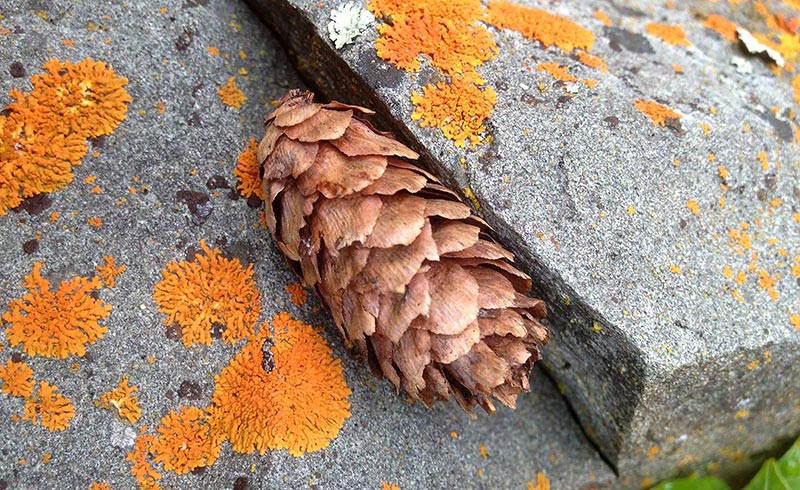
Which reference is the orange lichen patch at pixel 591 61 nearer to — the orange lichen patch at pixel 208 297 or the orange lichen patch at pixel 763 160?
the orange lichen patch at pixel 763 160

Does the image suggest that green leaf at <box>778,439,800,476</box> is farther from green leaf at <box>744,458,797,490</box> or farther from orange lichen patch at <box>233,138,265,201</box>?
orange lichen patch at <box>233,138,265,201</box>

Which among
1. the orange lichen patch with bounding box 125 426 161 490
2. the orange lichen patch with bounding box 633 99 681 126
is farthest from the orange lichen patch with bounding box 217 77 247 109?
the orange lichen patch with bounding box 633 99 681 126

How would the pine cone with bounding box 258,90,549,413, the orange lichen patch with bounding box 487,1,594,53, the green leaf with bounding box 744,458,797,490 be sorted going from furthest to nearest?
the green leaf with bounding box 744,458,797,490, the orange lichen patch with bounding box 487,1,594,53, the pine cone with bounding box 258,90,549,413

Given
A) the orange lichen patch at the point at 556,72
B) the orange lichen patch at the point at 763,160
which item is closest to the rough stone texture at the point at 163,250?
the orange lichen patch at the point at 556,72

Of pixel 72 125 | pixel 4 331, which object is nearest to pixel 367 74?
pixel 72 125

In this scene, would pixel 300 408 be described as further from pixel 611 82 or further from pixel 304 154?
pixel 611 82
